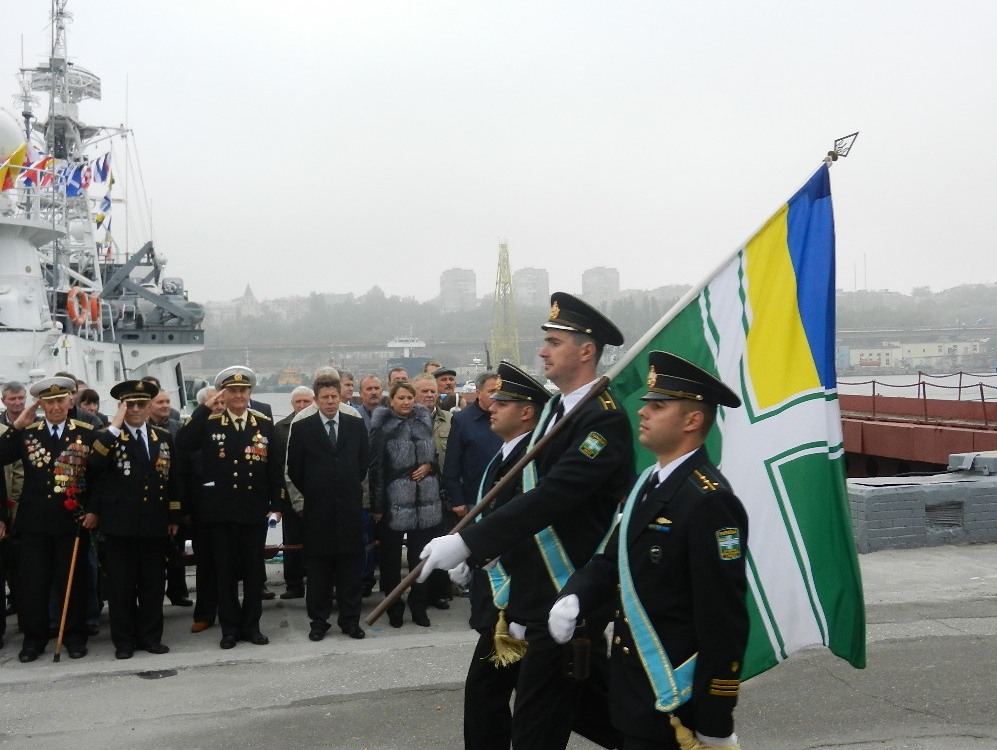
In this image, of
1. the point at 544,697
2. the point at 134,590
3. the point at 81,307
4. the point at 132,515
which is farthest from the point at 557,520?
the point at 81,307

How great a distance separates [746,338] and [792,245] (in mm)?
468

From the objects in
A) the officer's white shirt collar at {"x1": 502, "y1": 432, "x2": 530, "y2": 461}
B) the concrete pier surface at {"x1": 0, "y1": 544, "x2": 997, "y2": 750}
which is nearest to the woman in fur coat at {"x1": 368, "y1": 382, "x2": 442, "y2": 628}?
the concrete pier surface at {"x1": 0, "y1": 544, "x2": 997, "y2": 750}

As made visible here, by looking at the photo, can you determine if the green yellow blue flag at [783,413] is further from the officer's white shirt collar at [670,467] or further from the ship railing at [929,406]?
the ship railing at [929,406]

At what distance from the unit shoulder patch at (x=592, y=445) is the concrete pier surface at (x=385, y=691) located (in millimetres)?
1939

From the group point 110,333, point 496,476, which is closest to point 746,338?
point 496,476

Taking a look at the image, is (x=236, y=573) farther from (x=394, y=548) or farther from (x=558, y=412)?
(x=558, y=412)

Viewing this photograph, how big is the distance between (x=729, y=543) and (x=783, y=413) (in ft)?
4.31

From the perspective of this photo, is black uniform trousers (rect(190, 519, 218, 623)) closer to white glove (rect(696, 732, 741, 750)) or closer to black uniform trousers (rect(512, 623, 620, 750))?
black uniform trousers (rect(512, 623, 620, 750))

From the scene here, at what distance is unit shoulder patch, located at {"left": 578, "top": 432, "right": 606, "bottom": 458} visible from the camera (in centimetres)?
373

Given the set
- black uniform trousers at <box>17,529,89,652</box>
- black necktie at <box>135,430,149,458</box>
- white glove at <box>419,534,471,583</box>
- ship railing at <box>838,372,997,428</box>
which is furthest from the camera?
ship railing at <box>838,372,997,428</box>

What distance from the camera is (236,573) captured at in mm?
7219

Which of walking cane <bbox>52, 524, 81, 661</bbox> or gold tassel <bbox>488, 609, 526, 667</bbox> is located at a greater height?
gold tassel <bbox>488, 609, 526, 667</bbox>

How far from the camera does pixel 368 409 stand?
9086 mm

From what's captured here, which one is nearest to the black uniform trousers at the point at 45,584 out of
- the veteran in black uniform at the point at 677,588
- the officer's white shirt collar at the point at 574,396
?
the officer's white shirt collar at the point at 574,396
